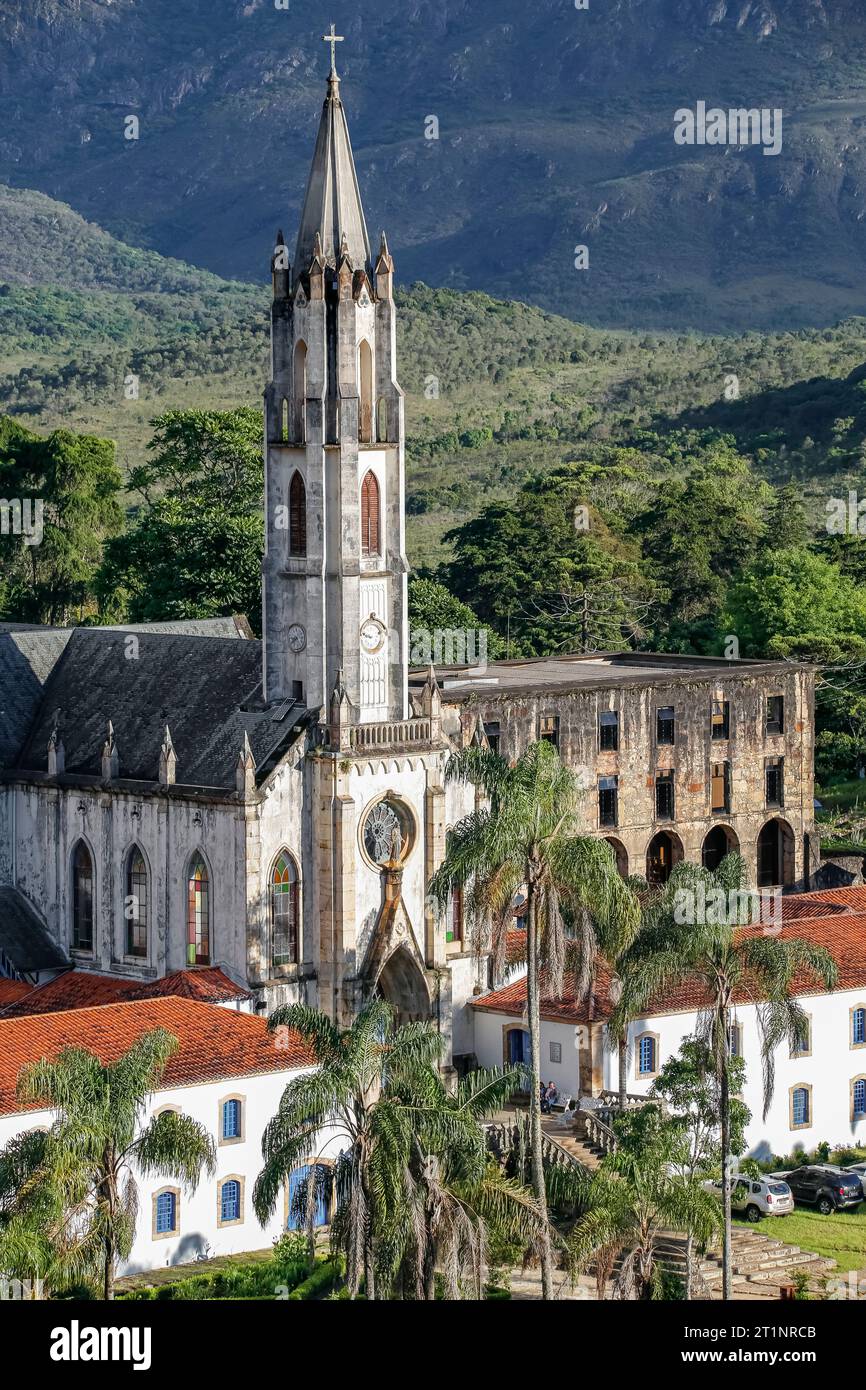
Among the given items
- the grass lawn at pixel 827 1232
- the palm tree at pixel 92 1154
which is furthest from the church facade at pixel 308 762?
the palm tree at pixel 92 1154

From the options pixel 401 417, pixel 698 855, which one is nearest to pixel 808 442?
pixel 698 855

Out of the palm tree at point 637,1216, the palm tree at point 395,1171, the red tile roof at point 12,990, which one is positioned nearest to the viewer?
the palm tree at point 395,1171

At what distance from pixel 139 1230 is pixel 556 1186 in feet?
30.0

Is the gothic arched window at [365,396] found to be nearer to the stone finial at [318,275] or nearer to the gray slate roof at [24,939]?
the stone finial at [318,275]

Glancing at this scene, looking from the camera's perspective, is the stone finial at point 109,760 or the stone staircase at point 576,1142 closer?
the stone staircase at point 576,1142

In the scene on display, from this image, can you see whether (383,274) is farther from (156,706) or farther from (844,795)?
(844,795)

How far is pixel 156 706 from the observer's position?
256ft

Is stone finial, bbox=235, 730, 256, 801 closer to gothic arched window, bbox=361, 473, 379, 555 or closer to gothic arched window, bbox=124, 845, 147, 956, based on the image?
gothic arched window, bbox=124, 845, 147, 956

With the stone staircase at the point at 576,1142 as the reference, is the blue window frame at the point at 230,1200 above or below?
below

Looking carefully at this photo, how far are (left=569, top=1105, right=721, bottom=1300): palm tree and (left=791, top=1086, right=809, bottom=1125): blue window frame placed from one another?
45.7 feet

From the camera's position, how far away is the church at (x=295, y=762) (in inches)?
2906

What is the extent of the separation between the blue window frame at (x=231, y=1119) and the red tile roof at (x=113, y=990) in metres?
5.11

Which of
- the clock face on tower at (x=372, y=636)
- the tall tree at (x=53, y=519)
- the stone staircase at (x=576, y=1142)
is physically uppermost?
the tall tree at (x=53, y=519)
